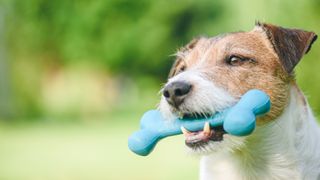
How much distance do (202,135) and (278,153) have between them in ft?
2.18

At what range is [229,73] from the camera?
5754 mm

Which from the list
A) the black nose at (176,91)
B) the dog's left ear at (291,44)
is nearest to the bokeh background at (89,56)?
the dog's left ear at (291,44)

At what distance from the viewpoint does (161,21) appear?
33312mm

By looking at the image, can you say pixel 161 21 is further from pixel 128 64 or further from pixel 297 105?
pixel 297 105

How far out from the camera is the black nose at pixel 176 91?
5.30m

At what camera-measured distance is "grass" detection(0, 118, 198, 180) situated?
13336 millimetres

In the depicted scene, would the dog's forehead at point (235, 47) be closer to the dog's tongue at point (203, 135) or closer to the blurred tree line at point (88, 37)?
the dog's tongue at point (203, 135)

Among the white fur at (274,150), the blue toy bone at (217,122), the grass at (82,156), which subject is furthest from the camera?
the grass at (82,156)

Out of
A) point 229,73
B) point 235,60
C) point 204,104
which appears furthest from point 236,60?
point 204,104

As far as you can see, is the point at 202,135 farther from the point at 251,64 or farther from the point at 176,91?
the point at 251,64

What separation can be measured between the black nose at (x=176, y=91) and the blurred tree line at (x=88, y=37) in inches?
1003

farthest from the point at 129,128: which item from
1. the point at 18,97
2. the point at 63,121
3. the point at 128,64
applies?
the point at 128,64

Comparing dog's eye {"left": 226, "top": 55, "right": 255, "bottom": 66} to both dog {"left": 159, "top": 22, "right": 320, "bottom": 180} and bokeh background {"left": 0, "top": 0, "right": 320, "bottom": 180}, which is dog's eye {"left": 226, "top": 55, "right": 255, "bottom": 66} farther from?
bokeh background {"left": 0, "top": 0, "right": 320, "bottom": 180}

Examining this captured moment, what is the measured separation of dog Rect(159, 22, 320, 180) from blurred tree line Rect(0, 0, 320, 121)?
24816 mm
